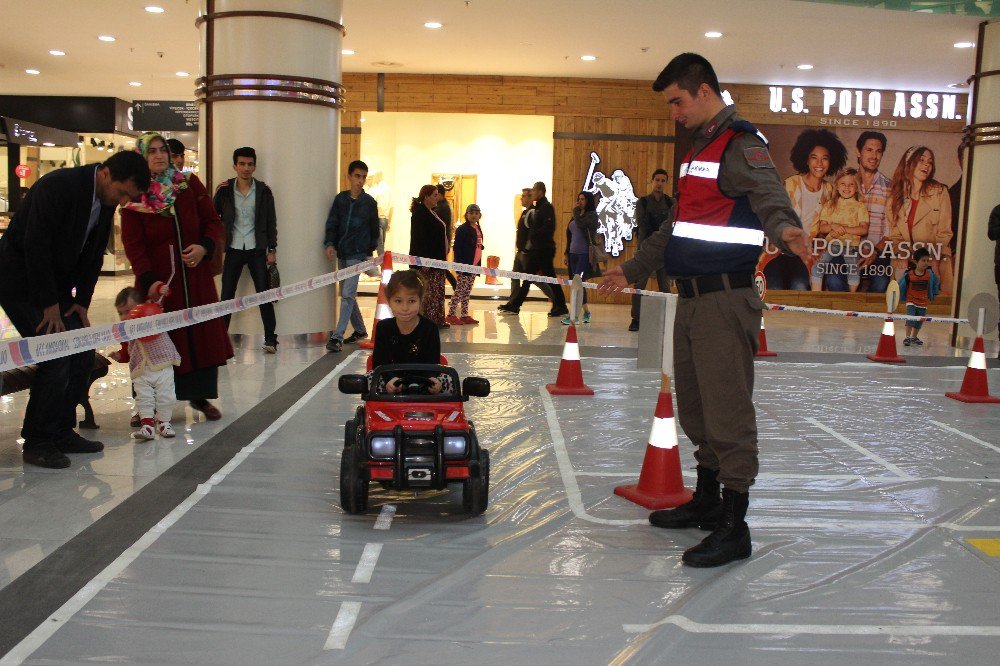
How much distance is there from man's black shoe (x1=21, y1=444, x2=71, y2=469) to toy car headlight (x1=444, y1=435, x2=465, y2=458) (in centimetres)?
204

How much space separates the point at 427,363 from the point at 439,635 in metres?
1.70

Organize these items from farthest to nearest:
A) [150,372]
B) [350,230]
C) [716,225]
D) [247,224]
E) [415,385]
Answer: [350,230]
[247,224]
[150,372]
[415,385]
[716,225]

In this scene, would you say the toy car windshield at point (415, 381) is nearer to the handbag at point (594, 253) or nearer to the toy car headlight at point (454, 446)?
the toy car headlight at point (454, 446)

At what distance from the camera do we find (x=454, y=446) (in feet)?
13.0

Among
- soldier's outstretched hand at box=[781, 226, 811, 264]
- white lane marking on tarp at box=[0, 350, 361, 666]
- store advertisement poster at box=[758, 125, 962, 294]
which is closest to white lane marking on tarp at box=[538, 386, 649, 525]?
soldier's outstretched hand at box=[781, 226, 811, 264]

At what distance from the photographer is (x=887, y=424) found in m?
6.44

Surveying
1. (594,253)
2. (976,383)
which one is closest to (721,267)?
(976,383)

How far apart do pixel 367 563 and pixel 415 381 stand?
1.04 metres

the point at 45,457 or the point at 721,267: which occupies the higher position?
the point at 721,267

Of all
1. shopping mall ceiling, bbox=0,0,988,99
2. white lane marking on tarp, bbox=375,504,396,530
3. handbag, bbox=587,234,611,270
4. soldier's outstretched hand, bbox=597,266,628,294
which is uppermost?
shopping mall ceiling, bbox=0,0,988,99

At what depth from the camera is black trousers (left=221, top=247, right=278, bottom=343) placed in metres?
8.77

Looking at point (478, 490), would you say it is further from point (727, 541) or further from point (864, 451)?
point (864, 451)

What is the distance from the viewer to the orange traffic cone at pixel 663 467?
171 inches

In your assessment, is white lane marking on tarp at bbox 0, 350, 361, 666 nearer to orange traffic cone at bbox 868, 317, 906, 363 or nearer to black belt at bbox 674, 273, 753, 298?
black belt at bbox 674, 273, 753, 298
